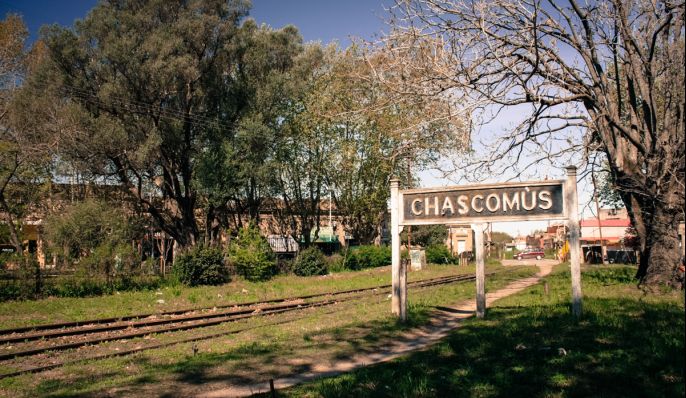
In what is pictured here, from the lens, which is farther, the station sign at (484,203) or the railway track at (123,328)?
the railway track at (123,328)

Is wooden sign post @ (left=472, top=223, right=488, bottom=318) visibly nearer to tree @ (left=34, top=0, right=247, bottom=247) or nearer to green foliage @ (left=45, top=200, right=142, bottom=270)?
green foliage @ (left=45, top=200, right=142, bottom=270)

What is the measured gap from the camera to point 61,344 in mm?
12734

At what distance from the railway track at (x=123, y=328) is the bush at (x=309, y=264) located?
13300mm

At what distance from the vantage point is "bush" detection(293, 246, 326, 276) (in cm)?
3428

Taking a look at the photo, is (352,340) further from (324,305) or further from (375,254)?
(375,254)

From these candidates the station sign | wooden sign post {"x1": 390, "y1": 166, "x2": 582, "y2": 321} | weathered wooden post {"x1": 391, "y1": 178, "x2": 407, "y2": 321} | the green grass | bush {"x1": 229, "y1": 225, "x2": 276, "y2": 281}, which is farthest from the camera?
bush {"x1": 229, "y1": 225, "x2": 276, "y2": 281}

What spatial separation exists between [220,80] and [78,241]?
14706mm

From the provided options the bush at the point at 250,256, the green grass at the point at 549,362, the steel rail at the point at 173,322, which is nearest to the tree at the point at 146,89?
the bush at the point at 250,256

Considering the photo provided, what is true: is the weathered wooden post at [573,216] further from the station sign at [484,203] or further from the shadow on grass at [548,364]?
the shadow on grass at [548,364]

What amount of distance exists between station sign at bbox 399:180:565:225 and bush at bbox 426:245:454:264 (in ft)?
117

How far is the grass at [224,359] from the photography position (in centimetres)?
822

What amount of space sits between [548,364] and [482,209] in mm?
5213

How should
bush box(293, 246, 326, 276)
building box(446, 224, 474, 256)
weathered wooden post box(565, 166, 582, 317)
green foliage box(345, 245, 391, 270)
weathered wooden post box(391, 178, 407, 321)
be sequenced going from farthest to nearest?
building box(446, 224, 474, 256), green foliage box(345, 245, 391, 270), bush box(293, 246, 326, 276), weathered wooden post box(391, 178, 407, 321), weathered wooden post box(565, 166, 582, 317)

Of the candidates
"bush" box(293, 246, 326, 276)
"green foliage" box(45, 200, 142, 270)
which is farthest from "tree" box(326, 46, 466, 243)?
"green foliage" box(45, 200, 142, 270)
